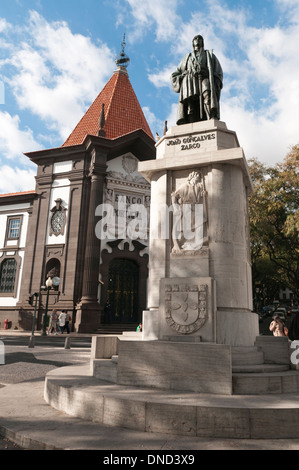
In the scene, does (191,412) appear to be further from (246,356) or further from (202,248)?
(202,248)

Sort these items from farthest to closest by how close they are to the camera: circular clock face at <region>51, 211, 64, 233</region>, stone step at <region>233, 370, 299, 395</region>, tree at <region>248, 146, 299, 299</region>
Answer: circular clock face at <region>51, 211, 64, 233</region> → tree at <region>248, 146, 299, 299</region> → stone step at <region>233, 370, 299, 395</region>

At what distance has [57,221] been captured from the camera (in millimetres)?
28125

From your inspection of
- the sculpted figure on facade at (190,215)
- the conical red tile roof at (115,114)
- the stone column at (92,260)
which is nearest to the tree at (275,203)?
the stone column at (92,260)

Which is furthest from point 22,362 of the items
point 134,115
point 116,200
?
point 134,115

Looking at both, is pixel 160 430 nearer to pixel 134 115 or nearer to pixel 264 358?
pixel 264 358

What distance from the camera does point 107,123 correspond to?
31625 millimetres

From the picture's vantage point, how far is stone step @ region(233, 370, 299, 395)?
16.9ft

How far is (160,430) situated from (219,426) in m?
0.71

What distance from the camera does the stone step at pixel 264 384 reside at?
5.14 m

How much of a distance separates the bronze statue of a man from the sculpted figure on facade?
1836mm

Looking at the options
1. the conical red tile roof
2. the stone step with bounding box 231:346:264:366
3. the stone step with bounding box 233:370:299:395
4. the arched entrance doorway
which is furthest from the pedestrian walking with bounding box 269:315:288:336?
the conical red tile roof

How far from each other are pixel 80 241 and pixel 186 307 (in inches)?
834

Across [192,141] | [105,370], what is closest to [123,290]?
[192,141]

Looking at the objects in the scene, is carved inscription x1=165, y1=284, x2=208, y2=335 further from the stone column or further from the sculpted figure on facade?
the stone column
